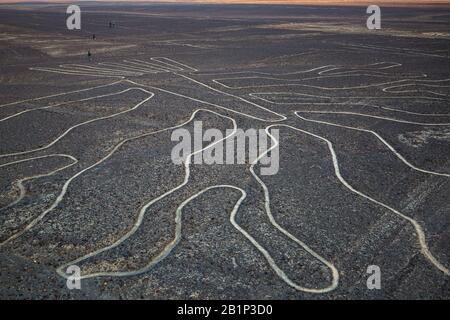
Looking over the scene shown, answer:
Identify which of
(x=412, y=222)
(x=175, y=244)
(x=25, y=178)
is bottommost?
(x=175, y=244)

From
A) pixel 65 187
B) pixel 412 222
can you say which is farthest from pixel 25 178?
pixel 412 222

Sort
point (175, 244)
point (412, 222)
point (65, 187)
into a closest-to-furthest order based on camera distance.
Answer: point (175, 244) → point (412, 222) → point (65, 187)

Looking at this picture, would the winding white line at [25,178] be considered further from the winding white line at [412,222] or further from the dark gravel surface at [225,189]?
the winding white line at [412,222]

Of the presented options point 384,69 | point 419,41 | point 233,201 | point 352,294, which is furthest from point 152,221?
point 419,41

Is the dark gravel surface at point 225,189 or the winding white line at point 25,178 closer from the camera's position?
the dark gravel surface at point 225,189

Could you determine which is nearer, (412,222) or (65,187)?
(412,222)

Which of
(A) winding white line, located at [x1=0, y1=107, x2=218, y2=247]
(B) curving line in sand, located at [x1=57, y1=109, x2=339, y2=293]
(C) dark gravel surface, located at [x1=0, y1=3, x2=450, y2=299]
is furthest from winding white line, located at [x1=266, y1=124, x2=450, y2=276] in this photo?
(A) winding white line, located at [x1=0, y1=107, x2=218, y2=247]

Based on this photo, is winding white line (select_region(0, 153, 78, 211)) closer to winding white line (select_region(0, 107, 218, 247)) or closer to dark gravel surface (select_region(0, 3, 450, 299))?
dark gravel surface (select_region(0, 3, 450, 299))

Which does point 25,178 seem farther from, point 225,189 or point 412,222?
point 412,222

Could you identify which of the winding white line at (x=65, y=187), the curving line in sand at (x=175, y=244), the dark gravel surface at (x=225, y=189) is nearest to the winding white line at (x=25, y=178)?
the dark gravel surface at (x=225, y=189)

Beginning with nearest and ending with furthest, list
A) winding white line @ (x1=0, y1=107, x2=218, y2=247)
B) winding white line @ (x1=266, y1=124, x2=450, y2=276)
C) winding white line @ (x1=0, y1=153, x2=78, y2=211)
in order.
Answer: winding white line @ (x1=266, y1=124, x2=450, y2=276) → winding white line @ (x1=0, y1=107, x2=218, y2=247) → winding white line @ (x1=0, y1=153, x2=78, y2=211)

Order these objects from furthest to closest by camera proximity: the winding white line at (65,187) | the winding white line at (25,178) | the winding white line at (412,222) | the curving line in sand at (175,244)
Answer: the winding white line at (25,178)
the winding white line at (65,187)
the winding white line at (412,222)
the curving line in sand at (175,244)
